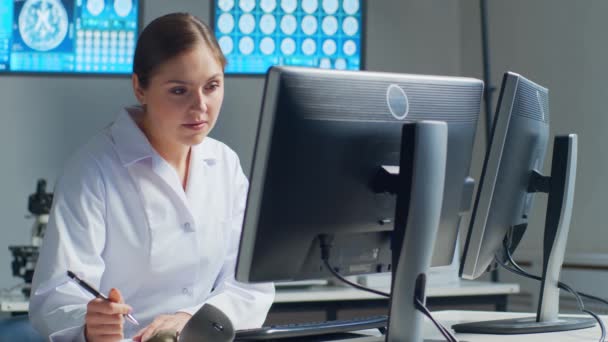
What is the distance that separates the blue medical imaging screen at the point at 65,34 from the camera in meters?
3.44

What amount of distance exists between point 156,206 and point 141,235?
0.21ft

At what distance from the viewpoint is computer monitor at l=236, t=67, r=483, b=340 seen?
1275mm

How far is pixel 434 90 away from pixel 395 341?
400 mm

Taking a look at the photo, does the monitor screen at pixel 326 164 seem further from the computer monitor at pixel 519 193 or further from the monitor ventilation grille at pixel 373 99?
the computer monitor at pixel 519 193

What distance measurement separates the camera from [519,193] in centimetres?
171

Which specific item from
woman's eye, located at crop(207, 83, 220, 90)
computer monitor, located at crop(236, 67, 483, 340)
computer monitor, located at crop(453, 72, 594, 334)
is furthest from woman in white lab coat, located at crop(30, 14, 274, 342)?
computer monitor, located at crop(453, 72, 594, 334)

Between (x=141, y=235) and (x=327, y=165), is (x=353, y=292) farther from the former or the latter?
(x=327, y=165)

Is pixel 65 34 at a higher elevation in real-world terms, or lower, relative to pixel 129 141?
higher

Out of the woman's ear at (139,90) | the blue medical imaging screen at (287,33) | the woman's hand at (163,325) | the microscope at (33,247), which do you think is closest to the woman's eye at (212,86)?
the woman's ear at (139,90)

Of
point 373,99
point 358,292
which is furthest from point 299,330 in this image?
point 358,292

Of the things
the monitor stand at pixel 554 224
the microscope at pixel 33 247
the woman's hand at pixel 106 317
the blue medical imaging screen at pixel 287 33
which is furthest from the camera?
the blue medical imaging screen at pixel 287 33

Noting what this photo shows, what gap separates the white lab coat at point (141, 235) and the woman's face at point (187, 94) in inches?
3.4

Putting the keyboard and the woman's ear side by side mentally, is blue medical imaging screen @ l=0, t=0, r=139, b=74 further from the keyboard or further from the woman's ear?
the keyboard

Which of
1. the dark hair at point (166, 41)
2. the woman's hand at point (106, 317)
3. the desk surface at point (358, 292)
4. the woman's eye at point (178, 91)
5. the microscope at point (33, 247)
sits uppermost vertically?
the dark hair at point (166, 41)
